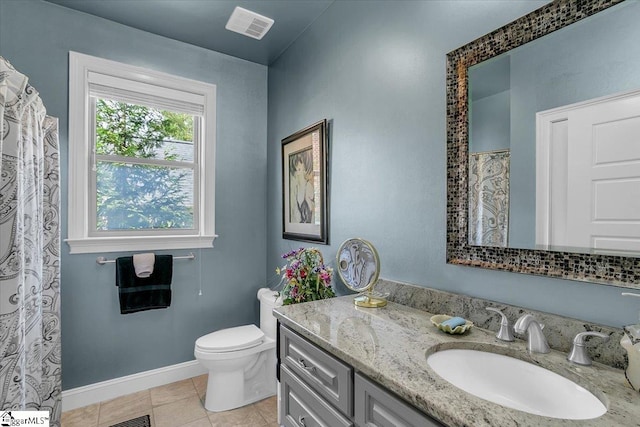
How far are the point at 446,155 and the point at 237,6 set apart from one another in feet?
5.64

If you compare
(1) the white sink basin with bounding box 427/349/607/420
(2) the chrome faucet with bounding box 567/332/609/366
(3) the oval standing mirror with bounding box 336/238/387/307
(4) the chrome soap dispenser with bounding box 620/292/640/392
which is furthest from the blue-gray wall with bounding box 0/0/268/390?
(4) the chrome soap dispenser with bounding box 620/292/640/392

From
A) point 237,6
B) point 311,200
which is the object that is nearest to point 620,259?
point 311,200

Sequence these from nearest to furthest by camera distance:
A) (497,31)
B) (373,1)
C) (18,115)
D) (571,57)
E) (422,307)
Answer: (571,57)
(497,31)
(18,115)
(422,307)
(373,1)

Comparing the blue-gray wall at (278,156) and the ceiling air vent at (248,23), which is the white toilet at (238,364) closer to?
the blue-gray wall at (278,156)

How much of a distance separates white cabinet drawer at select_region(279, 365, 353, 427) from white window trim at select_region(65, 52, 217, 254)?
1.59 m

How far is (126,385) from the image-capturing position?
2324mm

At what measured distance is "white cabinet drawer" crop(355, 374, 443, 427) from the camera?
2.58ft

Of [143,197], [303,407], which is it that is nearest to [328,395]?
[303,407]

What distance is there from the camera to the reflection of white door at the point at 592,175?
0.88 meters

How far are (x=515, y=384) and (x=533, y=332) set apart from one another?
17cm

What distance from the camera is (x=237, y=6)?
2084 mm

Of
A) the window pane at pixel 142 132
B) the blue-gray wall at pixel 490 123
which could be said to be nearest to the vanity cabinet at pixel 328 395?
the blue-gray wall at pixel 490 123

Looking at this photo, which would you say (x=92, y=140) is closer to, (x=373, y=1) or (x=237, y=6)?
(x=237, y=6)

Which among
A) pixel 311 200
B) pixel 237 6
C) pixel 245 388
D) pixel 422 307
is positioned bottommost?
pixel 245 388
